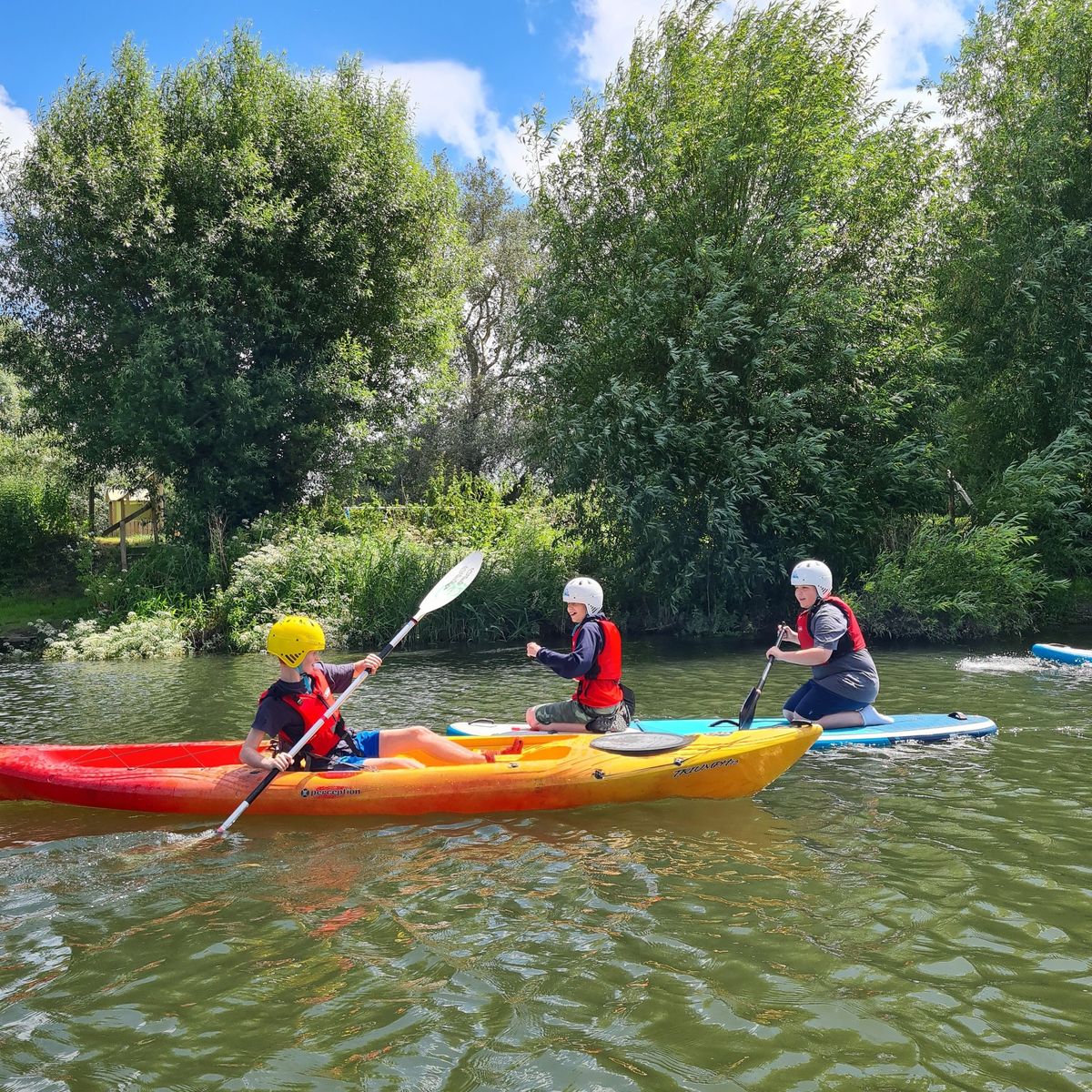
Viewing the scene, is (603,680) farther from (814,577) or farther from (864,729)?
(864,729)

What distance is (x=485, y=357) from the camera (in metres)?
30.1

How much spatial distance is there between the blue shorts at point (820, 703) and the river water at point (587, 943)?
606 mm

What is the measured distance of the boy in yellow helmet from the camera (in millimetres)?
5801

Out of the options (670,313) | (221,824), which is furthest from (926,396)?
Result: (221,824)

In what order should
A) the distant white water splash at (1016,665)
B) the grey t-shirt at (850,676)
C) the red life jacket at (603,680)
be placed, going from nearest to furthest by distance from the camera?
the red life jacket at (603,680) → the grey t-shirt at (850,676) → the distant white water splash at (1016,665)

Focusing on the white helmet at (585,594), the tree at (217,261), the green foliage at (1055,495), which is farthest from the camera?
the tree at (217,261)

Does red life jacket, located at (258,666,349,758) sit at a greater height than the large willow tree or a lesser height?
lesser

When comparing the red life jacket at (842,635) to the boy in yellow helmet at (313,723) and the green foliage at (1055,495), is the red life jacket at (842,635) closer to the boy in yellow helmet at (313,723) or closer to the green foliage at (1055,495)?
the boy in yellow helmet at (313,723)

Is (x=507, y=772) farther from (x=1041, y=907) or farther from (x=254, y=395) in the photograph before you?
(x=254, y=395)

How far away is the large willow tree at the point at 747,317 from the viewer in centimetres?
1534

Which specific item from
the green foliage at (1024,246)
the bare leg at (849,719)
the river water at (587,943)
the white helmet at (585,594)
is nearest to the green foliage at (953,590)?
the green foliage at (1024,246)

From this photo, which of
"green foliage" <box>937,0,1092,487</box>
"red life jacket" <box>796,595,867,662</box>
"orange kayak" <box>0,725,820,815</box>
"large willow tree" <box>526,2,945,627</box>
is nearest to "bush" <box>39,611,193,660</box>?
"large willow tree" <box>526,2,945,627</box>

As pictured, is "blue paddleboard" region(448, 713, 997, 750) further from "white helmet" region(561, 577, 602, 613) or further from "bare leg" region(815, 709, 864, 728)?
"white helmet" region(561, 577, 602, 613)

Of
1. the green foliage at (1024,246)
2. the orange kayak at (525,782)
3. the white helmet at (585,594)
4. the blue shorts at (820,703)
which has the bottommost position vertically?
the orange kayak at (525,782)
